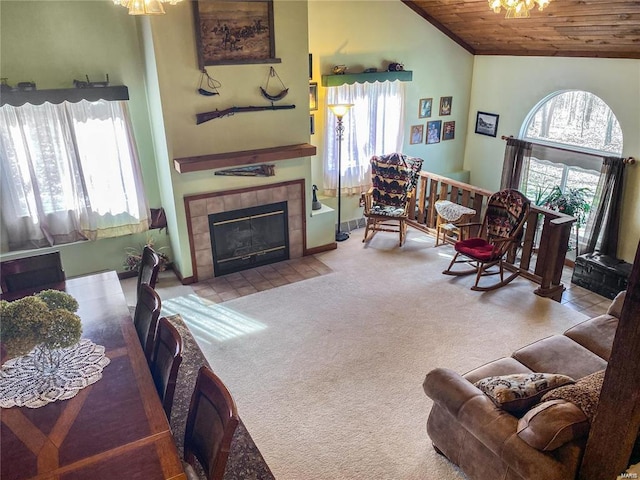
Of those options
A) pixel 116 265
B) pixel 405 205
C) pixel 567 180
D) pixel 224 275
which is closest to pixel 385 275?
pixel 405 205

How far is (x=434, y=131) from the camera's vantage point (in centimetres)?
732

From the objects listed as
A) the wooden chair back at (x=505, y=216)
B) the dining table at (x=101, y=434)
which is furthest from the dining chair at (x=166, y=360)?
the wooden chair back at (x=505, y=216)

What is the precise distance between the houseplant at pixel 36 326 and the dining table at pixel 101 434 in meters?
0.28

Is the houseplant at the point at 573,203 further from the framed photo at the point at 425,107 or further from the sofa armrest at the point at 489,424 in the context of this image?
the sofa armrest at the point at 489,424

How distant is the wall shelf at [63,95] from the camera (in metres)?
4.18

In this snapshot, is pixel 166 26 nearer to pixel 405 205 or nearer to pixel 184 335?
pixel 184 335

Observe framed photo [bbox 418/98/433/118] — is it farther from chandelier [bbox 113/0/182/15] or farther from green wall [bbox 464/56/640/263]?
chandelier [bbox 113/0/182/15]

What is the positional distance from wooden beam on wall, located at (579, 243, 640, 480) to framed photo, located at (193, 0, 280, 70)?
4.11 m

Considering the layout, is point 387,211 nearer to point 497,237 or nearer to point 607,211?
point 497,237

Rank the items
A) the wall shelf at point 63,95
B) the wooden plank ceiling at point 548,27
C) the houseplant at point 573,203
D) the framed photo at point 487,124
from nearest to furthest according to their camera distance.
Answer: the wall shelf at point 63,95, the wooden plank ceiling at point 548,27, the houseplant at point 573,203, the framed photo at point 487,124

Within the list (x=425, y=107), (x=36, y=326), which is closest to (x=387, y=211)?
(x=425, y=107)

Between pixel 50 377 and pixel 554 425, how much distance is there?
8.12ft

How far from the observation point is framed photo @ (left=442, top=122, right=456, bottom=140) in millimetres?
7438

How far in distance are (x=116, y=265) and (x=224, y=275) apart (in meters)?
1.22
